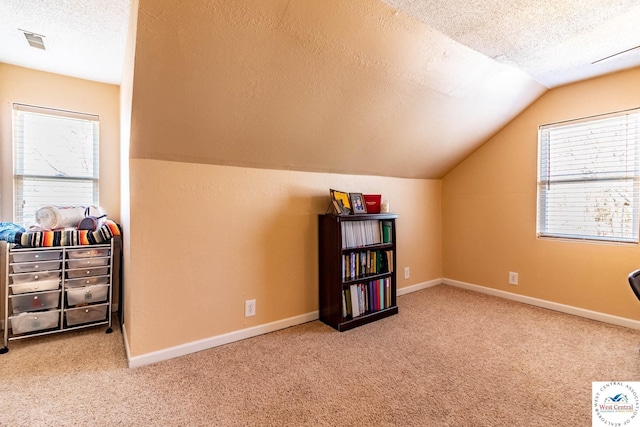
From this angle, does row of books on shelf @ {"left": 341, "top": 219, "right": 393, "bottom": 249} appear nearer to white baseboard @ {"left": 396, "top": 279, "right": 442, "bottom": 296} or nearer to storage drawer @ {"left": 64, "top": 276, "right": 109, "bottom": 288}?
white baseboard @ {"left": 396, "top": 279, "right": 442, "bottom": 296}

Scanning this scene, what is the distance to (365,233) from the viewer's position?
272 cm

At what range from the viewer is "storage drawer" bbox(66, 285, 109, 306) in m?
2.31

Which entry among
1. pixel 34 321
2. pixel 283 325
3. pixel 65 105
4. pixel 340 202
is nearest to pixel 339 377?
pixel 283 325

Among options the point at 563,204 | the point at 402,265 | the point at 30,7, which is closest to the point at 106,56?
the point at 30,7

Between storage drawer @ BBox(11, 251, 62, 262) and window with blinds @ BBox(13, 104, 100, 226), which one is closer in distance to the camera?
storage drawer @ BBox(11, 251, 62, 262)

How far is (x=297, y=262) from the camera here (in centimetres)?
260

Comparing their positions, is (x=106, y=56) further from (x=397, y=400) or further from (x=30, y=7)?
(x=397, y=400)

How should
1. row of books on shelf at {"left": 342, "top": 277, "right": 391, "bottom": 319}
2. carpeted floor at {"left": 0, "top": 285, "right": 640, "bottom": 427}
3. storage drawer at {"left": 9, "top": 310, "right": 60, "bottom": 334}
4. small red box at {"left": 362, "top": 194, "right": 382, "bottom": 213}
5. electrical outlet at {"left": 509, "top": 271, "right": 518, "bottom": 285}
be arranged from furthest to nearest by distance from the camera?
electrical outlet at {"left": 509, "top": 271, "right": 518, "bottom": 285} < small red box at {"left": 362, "top": 194, "right": 382, "bottom": 213} < row of books on shelf at {"left": 342, "top": 277, "right": 391, "bottom": 319} < storage drawer at {"left": 9, "top": 310, "right": 60, "bottom": 334} < carpeted floor at {"left": 0, "top": 285, "right": 640, "bottom": 427}

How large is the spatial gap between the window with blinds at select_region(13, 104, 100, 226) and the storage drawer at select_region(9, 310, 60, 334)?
0.87m

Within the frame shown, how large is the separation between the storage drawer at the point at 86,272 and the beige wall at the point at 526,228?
149 inches

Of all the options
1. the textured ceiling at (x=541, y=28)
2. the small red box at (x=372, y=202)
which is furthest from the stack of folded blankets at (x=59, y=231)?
the textured ceiling at (x=541, y=28)

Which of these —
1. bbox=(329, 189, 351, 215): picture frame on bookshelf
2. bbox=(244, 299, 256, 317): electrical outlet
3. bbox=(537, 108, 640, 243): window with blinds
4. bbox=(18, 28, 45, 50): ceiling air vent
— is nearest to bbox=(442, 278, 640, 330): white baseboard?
bbox=(537, 108, 640, 243): window with blinds

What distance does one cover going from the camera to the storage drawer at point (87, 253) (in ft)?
7.60

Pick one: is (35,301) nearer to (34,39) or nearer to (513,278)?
(34,39)
